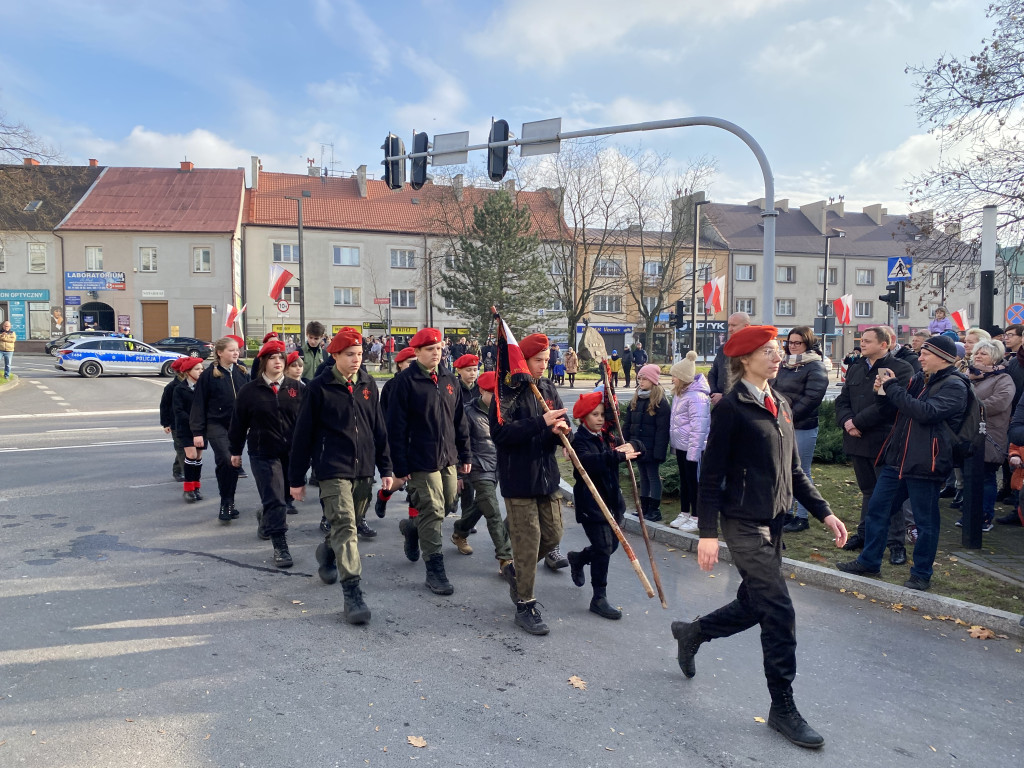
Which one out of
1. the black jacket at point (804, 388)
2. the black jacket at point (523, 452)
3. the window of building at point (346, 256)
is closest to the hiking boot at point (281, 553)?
the black jacket at point (523, 452)

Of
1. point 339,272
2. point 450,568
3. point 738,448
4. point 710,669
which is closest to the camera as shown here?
point 738,448

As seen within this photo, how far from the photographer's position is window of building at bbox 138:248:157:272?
4681 centimetres

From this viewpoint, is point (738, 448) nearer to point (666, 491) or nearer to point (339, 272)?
point (666, 491)

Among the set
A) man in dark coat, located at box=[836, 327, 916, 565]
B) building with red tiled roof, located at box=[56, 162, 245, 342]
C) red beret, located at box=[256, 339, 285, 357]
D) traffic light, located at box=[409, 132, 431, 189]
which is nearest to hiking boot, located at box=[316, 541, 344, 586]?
red beret, located at box=[256, 339, 285, 357]

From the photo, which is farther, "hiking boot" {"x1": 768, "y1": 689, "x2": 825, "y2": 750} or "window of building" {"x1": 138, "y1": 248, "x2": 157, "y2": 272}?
"window of building" {"x1": 138, "y1": 248, "x2": 157, "y2": 272}

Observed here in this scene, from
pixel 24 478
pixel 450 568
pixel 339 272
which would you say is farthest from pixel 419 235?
pixel 450 568

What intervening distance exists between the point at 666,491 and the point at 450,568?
346 cm

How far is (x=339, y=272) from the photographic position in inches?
2009

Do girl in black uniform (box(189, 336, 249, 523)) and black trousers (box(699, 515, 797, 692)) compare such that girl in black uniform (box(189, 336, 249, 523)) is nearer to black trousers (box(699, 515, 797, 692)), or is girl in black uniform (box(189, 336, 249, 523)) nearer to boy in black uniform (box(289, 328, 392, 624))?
boy in black uniform (box(289, 328, 392, 624))

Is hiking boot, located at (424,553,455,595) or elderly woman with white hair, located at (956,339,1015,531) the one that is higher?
elderly woman with white hair, located at (956,339,1015,531)

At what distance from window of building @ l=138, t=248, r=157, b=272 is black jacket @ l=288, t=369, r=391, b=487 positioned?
155 feet

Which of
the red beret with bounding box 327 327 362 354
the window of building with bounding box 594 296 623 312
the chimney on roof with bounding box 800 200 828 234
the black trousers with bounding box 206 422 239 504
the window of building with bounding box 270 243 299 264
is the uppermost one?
the chimney on roof with bounding box 800 200 828 234

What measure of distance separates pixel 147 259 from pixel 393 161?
38496 mm

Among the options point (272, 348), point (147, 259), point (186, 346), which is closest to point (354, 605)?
point (272, 348)
